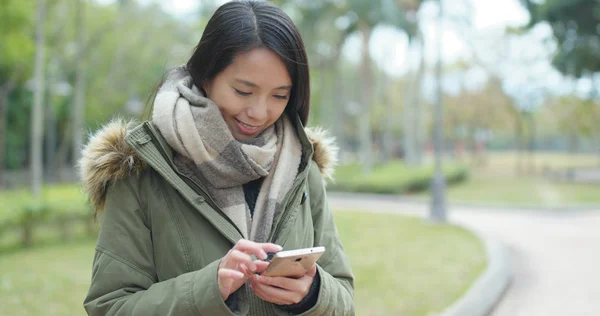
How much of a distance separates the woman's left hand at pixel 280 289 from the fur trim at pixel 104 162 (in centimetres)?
39

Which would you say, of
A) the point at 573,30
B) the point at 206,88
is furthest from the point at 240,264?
the point at 573,30

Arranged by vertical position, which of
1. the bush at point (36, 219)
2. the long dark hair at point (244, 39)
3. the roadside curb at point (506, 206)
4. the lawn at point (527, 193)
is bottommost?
the lawn at point (527, 193)

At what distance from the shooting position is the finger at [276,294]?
122 cm

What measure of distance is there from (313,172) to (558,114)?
106 ft

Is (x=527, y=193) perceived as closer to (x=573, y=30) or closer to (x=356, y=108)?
(x=573, y=30)

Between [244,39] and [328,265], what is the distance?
62 cm

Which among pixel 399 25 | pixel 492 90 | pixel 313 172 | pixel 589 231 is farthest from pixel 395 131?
pixel 313 172

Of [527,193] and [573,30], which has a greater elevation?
[573,30]

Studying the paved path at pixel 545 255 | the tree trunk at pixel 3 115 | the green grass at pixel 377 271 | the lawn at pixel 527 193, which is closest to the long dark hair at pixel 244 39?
the green grass at pixel 377 271

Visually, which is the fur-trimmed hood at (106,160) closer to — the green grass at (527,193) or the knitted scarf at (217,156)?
the knitted scarf at (217,156)

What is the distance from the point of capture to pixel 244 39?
4.44ft

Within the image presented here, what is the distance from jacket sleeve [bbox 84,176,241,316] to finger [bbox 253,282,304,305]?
0.09 meters

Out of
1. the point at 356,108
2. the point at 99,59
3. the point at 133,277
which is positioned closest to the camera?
the point at 133,277

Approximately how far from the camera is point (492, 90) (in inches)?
1235
